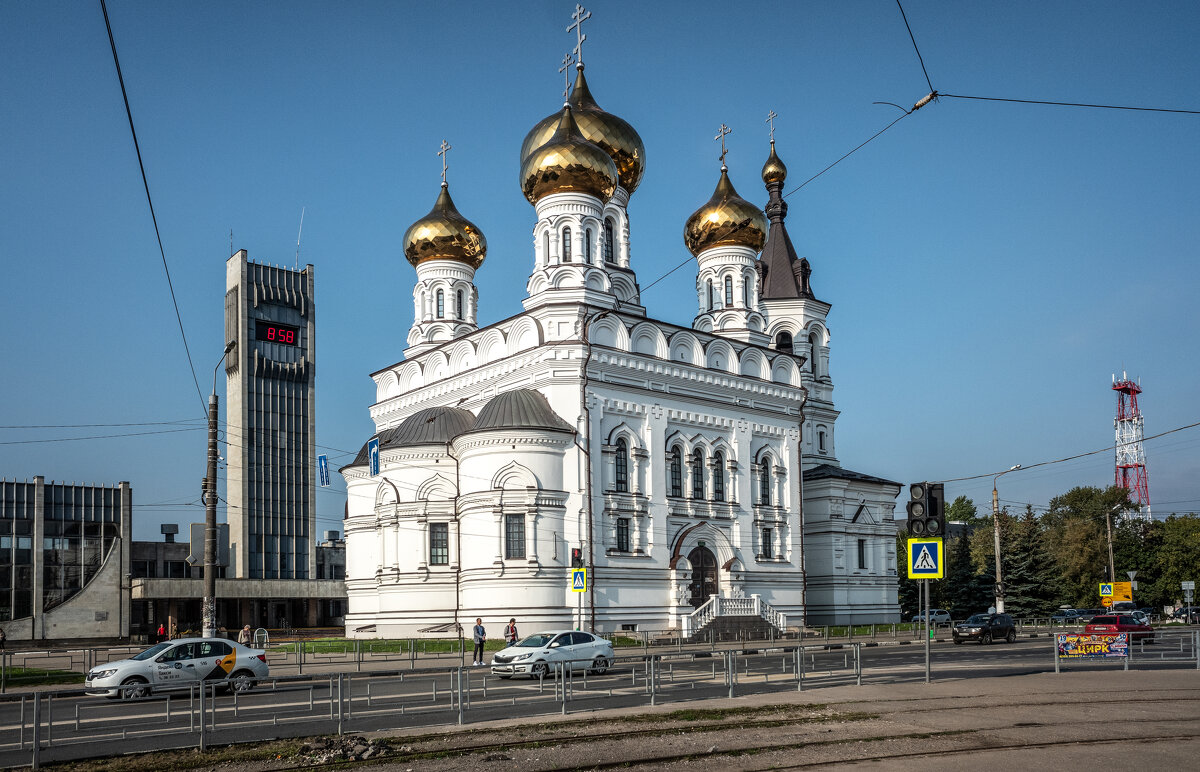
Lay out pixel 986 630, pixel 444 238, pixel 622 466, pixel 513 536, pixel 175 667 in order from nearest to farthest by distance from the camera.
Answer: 1. pixel 175 667
2. pixel 513 536
3. pixel 986 630
4. pixel 622 466
5. pixel 444 238

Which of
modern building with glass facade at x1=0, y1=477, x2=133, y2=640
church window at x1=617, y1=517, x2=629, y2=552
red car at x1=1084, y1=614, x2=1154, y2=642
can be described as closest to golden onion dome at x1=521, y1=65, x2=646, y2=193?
church window at x1=617, y1=517, x2=629, y2=552

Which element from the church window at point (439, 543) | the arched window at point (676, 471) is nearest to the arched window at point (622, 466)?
the arched window at point (676, 471)

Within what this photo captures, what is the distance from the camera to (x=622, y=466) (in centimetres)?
3881

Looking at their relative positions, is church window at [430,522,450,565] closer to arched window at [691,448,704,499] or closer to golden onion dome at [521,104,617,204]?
arched window at [691,448,704,499]

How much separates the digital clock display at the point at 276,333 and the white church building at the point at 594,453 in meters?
40.4

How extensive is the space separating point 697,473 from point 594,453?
18.6ft

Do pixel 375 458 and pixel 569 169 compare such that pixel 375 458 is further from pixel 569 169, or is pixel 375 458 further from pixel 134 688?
pixel 134 688

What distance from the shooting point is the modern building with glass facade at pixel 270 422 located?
81.7 metres

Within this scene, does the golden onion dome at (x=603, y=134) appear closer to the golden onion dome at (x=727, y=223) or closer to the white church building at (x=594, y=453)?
the white church building at (x=594, y=453)

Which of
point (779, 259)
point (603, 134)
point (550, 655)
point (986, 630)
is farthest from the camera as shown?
point (779, 259)

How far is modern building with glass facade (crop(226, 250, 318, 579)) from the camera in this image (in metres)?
81.7

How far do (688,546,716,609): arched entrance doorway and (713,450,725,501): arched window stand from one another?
7.22 feet

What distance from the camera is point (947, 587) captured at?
194ft

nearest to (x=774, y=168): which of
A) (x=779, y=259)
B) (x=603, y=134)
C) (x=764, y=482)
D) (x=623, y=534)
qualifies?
(x=779, y=259)
